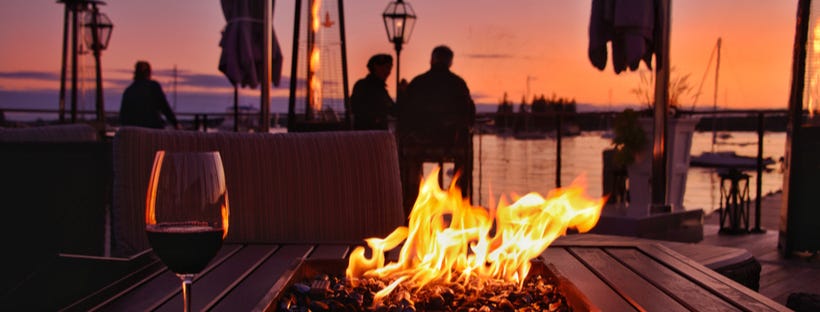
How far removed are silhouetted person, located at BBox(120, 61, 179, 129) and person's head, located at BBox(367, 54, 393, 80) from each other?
199 centimetres

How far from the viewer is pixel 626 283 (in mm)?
1152

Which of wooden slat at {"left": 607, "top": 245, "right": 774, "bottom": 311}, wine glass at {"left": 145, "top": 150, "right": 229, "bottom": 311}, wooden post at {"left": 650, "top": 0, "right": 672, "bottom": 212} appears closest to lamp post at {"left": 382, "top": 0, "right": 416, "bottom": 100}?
wooden post at {"left": 650, "top": 0, "right": 672, "bottom": 212}

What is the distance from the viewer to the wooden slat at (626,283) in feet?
3.29

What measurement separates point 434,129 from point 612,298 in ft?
14.5

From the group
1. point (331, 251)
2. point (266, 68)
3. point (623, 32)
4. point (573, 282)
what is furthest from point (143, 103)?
point (573, 282)

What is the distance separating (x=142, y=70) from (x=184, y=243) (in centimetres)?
632

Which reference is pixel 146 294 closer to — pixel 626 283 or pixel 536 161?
pixel 626 283

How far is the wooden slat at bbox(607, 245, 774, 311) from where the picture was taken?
1004mm

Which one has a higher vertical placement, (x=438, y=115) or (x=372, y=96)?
(x=372, y=96)

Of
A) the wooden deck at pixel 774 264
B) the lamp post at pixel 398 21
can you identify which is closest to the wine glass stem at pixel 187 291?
the wooden deck at pixel 774 264

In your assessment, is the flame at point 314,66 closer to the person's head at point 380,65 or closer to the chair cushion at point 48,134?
the person's head at point 380,65

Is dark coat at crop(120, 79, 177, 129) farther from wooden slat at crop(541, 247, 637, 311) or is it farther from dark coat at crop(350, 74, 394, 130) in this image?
wooden slat at crop(541, 247, 637, 311)

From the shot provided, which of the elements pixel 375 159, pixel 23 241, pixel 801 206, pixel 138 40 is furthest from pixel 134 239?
pixel 138 40

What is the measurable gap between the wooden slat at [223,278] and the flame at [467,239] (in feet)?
0.64
